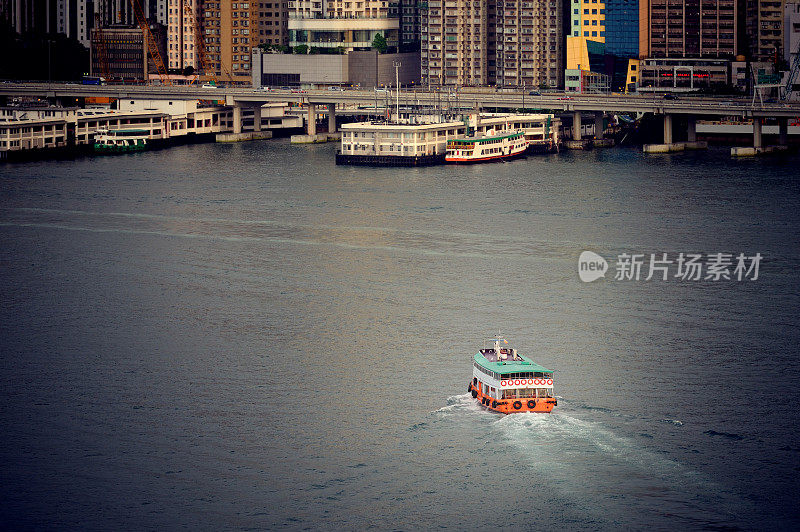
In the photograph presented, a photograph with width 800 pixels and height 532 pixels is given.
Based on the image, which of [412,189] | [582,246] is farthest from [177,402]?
[412,189]

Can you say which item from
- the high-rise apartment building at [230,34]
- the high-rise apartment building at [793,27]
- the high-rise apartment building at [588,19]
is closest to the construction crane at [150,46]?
the high-rise apartment building at [230,34]

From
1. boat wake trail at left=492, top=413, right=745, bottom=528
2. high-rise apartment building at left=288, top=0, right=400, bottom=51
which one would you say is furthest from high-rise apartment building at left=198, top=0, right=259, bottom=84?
boat wake trail at left=492, top=413, right=745, bottom=528

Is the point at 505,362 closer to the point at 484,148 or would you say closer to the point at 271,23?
the point at 484,148

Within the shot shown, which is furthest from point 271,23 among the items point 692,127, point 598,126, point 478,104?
point 692,127

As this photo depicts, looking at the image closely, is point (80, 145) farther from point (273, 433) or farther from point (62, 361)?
point (273, 433)

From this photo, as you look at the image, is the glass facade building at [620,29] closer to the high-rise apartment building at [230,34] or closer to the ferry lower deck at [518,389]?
the high-rise apartment building at [230,34]
